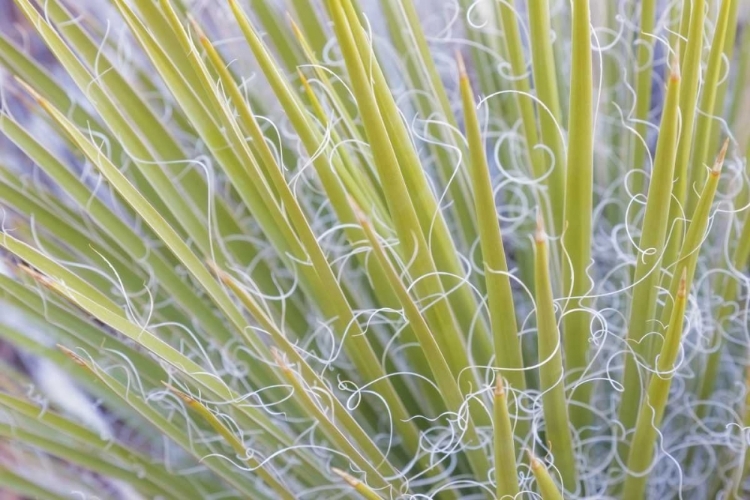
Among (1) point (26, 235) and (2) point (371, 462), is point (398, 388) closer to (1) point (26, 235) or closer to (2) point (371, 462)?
(2) point (371, 462)

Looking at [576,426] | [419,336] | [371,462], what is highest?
[419,336]

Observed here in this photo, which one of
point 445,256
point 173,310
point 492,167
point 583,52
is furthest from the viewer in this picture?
point 492,167

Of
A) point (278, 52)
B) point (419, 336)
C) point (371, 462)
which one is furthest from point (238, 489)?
point (278, 52)

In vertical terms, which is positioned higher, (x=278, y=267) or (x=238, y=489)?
(x=278, y=267)

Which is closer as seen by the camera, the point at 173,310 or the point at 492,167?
the point at 173,310

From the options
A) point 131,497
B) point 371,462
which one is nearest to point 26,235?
point 131,497

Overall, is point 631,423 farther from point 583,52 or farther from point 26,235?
point 26,235

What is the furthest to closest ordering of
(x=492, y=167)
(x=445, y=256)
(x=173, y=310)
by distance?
(x=492, y=167) < (x=173, y=310) < (x=445, y=256)
